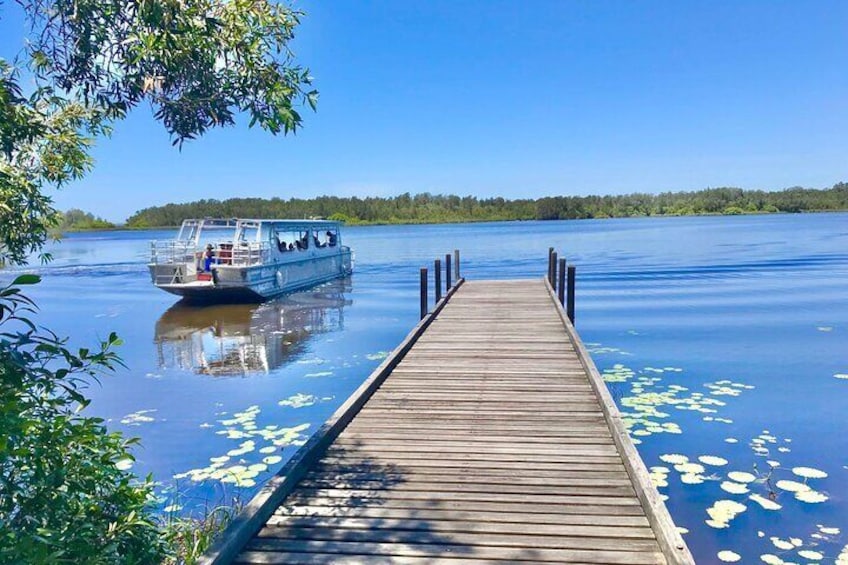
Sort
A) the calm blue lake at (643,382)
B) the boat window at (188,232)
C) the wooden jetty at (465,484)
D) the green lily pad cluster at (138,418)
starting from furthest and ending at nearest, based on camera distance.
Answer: the boat window at (188,232) → the green lily pad cluster at (138,418) → the calm blue lake at (643,382) → the wooden jetty at (465,484)

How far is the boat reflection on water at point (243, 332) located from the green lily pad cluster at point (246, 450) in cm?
335

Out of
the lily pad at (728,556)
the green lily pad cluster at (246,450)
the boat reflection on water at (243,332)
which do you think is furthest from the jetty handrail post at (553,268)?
the lily pad at (728,556)

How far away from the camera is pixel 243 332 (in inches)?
655

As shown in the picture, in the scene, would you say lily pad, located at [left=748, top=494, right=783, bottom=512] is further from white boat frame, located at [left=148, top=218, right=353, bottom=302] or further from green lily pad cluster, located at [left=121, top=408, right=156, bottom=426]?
white boat frame, located at [left=148, top=218, right=353, bottom=302]

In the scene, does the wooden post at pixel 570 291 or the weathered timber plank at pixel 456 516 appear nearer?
the weathered timber plank at pixel 456 516

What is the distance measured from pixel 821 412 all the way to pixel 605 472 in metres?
6.17

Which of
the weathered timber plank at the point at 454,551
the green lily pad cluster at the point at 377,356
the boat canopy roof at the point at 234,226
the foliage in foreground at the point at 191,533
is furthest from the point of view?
the boat canopy roof at the point at 234,226

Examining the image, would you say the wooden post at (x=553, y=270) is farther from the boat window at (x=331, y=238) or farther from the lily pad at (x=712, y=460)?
the boat window at (x=331, y=238)

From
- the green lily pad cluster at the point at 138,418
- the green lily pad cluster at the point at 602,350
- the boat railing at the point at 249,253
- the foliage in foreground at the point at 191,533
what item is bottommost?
the green lily pad cluster at the point at 138,418

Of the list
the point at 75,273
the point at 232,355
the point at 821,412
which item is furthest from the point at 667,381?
the point at 75,273

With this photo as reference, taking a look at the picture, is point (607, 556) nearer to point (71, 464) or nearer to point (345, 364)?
point (71, 464)

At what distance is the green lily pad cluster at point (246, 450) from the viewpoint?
6770mm

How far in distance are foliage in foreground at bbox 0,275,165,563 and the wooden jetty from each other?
750 millimetres

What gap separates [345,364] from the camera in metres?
12.4
